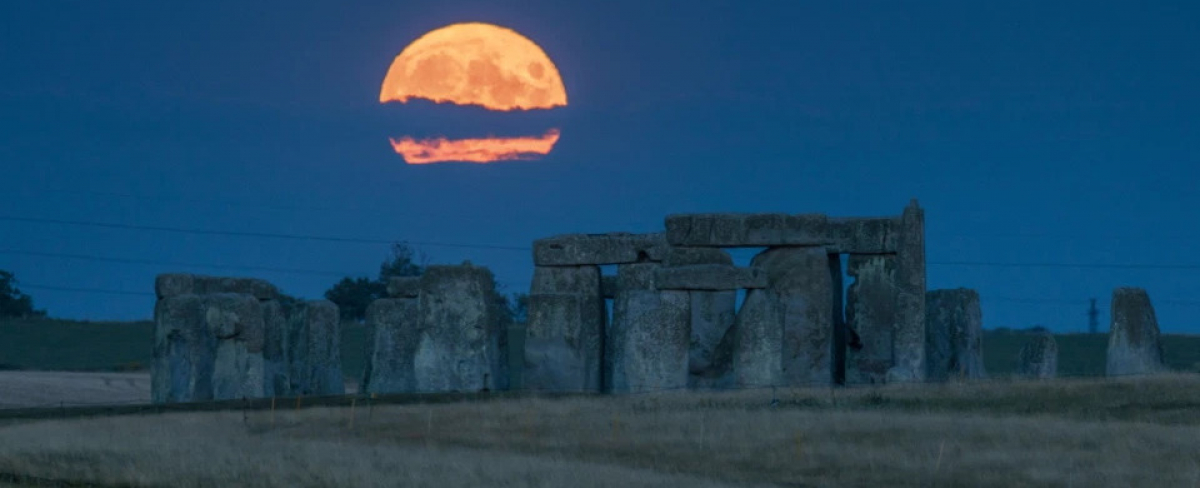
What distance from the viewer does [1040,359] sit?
123 feet

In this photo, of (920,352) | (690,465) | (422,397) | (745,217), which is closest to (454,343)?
(422,397)

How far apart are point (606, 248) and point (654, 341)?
527cm

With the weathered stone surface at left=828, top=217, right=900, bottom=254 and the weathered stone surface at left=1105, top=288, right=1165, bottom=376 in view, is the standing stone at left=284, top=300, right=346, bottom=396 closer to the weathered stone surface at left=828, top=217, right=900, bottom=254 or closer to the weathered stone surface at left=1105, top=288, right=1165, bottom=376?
the weathered stone surface at left=828, top=217, right=900, bottom=254

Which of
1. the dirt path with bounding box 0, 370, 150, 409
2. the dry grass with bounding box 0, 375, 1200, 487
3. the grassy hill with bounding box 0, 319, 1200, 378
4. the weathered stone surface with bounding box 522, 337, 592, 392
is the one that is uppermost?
the grassy hill with bounding box 0, 319, 1200, 378

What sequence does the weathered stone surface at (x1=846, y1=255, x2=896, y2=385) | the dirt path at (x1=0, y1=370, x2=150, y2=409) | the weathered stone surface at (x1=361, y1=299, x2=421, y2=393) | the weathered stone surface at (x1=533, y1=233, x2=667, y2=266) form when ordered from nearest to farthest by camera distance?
the weathered stone surface at (x1=846, y1=255, x2=896, y2=385) < the weathered stone surface at (x1=361, y1=299, x2=421, y2=393) < the weathered stone surface at (x1=533, y1=233, x2=667, y2=266) < the dirt path at (x1=0, y1=370, x2=150, y2=409)

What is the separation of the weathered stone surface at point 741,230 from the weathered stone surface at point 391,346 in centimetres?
577

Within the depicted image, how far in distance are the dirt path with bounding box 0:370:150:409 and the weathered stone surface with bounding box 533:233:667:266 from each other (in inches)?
366

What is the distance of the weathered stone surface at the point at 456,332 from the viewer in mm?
37469

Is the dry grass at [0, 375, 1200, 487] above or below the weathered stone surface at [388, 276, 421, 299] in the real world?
below

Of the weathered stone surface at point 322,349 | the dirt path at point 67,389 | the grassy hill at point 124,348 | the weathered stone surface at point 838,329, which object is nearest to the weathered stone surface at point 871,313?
the weathered stone surface at point 838,329

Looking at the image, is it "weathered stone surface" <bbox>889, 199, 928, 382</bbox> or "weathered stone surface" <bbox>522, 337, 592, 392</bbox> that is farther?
"weathered stone surface" <bbox>522, 337, 592, 392</bbox>

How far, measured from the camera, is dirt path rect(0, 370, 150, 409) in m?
40.5

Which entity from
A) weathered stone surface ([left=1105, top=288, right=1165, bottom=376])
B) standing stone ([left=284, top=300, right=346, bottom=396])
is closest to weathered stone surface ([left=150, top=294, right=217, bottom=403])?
standing stone ([left=284, top=300, right=346, bottom=396])

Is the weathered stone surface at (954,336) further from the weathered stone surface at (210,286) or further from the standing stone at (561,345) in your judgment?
the weathered stone surface at (210,286)
